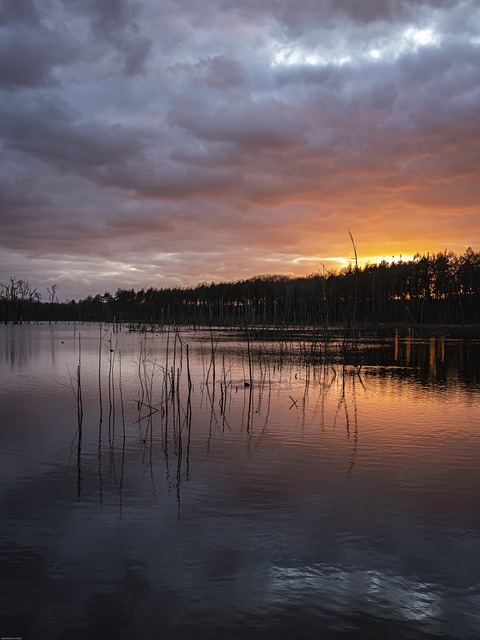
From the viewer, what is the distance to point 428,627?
12.2 ft

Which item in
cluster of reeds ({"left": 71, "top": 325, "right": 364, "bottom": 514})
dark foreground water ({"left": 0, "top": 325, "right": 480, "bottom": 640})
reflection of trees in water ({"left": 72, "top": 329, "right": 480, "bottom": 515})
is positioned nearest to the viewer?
dark foreground water ({"left": 0, "top": 325, "right": 480, "bottom": 640})

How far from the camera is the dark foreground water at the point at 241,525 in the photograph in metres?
3.84

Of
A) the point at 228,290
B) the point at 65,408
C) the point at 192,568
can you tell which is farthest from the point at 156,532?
the point at 228,290

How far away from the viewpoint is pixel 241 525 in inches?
211

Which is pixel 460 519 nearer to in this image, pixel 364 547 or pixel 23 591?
pixel 364 547

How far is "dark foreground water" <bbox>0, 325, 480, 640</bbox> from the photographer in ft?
12.6

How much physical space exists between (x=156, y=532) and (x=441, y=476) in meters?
4.03

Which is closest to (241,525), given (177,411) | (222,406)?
(177,411)

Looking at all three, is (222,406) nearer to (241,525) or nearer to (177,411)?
(177,411)

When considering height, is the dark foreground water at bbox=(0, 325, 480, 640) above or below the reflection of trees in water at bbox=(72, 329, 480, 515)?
below

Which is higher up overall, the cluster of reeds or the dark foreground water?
the cluster of reeds

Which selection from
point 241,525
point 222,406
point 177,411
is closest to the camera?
point 241,525

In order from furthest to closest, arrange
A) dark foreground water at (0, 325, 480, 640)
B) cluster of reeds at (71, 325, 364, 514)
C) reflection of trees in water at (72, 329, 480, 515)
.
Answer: reflection of trees in water at (72, 329, 480, 515), cluster of reeds at (71, 325, 364, 514), dark foreground water at (0, 325, 480, 640)

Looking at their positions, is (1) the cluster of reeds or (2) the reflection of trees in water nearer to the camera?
(1) the cluster of reeds
